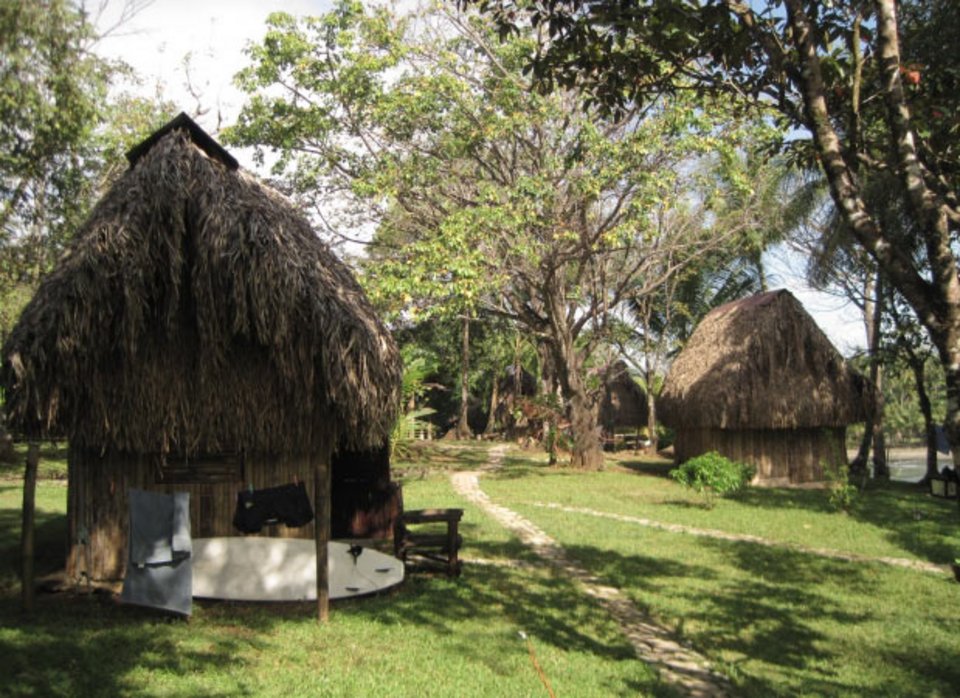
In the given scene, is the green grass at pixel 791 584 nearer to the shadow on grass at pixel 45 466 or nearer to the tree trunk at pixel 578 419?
the tree trunk at pixel 578 419

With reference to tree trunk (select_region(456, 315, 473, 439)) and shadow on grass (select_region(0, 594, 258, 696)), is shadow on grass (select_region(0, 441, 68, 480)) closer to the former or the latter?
shadow on grass (select_region(0, 594, 258, 696))

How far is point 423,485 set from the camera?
16750 millimetres

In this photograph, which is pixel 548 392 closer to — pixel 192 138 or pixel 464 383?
pixel 464 383

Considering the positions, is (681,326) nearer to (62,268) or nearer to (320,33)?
(320,33)

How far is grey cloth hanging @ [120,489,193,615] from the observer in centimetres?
643

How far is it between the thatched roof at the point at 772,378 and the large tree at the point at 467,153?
2820 millimetres

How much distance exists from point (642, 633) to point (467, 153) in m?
13.0

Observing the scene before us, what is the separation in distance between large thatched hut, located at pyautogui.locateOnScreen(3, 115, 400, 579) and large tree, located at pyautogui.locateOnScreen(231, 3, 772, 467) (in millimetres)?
7318

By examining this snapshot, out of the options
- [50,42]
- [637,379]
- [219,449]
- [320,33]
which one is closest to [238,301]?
[219,449]

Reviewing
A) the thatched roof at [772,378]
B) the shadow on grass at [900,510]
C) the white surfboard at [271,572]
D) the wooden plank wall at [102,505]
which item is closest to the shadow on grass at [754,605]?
the shadow on grass at [900,510]

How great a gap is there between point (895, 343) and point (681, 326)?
1167cm

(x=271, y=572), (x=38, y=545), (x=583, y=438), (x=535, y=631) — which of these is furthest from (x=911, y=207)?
(x=583, y=438)

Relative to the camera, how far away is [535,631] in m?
6.54

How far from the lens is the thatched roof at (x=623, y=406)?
35.8m
